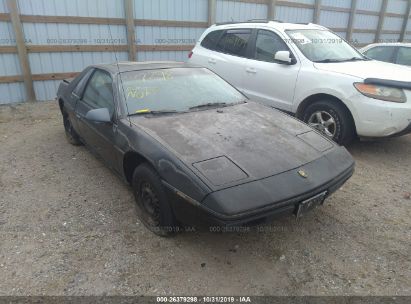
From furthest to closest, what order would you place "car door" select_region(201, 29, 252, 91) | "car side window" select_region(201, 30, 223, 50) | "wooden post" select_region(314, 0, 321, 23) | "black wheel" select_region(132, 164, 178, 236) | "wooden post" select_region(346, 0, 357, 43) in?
"wooden post" select_region(346, 0, 357, 43) → "wooden post" select_region(314, 0, 321, 23) → "car side window" select_region(201, 30, 223, 50) → "car door" select_region(201, 29, 252, 91) → "black wheel" select_region(132, 164, 178, 236)

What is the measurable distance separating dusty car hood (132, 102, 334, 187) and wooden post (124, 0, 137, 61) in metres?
5.60

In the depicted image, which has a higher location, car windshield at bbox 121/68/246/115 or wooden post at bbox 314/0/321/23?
wooden post at bbox 314/0/321/23

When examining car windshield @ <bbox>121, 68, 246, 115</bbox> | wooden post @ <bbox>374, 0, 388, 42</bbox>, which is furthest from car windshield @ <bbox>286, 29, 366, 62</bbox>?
wooden post @ <bbox>374, 0, 388, 42</bbox>

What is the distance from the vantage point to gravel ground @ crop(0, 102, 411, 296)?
2389mm

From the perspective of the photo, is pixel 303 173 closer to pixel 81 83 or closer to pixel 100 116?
pixel 100 116

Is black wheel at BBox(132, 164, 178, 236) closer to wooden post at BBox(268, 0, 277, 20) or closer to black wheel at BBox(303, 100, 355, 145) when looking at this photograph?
black wheel at BBox(303, 100, 355, 145)

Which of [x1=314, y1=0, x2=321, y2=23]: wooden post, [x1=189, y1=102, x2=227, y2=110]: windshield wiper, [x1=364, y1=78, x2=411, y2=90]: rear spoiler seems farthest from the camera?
[x1=314, y1=0, x2=321, y2=23]: wooden post

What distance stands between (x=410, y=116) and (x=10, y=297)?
4614 millimetres

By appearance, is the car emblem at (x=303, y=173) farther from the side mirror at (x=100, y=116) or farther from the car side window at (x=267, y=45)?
the car side window at (x=267, y=45)

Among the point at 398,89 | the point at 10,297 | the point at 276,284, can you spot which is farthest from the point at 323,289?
the point at 398,89

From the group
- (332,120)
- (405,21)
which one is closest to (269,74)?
(332,120)

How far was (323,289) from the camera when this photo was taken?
7.71 ft

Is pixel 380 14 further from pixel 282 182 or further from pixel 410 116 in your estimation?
pixel 282 182

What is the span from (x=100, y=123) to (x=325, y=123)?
10.1ft
